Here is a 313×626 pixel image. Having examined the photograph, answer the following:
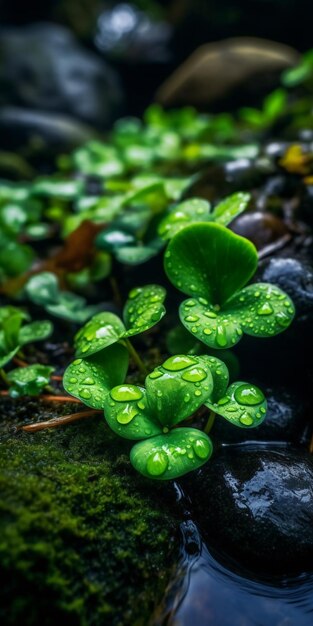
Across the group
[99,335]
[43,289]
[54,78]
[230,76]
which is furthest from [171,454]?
[54,78]

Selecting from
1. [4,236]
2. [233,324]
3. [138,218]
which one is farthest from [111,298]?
[233,324]

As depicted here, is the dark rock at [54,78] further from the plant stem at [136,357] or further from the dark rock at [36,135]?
the plant stem at [136,357]

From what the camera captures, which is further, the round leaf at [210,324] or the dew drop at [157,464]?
the round leaf at [210,324]

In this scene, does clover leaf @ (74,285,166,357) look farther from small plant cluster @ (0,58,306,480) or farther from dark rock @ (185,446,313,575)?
dark rock @ (185,446,313,575)

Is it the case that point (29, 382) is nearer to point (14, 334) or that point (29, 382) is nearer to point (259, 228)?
point (14, 334)

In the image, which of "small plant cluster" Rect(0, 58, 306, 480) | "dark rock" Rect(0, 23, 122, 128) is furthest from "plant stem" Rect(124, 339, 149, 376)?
"dark rock" Rect(0, 23, 122, 128)

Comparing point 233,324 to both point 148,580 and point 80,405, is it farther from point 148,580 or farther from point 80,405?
point 148,580

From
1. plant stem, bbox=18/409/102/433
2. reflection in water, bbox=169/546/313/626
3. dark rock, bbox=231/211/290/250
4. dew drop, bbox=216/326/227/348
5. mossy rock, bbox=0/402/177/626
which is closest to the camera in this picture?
mossy rock, bbox=0/402/177/626

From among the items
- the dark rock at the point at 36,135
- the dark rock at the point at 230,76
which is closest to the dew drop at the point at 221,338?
the dark rock at the point at 36,135
